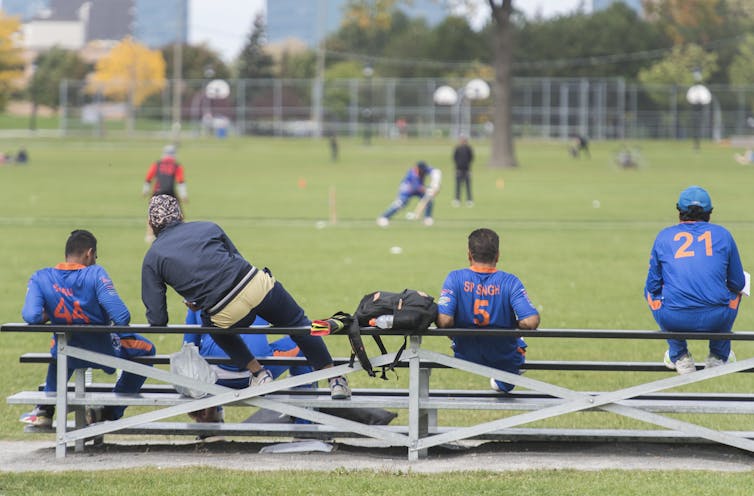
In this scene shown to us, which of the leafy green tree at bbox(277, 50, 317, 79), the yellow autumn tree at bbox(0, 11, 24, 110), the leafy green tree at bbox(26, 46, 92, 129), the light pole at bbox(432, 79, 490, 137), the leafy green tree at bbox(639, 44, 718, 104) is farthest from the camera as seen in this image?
the leafy green tree at bbox(277, 50, 317, 79)

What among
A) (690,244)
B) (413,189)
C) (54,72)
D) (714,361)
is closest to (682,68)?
(54,72)

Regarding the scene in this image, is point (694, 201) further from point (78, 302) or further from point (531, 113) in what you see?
point (531, 113)

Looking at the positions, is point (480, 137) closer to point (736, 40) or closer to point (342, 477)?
point (736, 40)

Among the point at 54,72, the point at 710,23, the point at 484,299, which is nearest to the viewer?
the point at 484,299

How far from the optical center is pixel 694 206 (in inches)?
307

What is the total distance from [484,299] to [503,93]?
52424 millimetres

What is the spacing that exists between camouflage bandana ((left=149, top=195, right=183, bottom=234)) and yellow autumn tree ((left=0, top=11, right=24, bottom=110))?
323 ft

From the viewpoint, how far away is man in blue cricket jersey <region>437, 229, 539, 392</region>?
7508 millimetres

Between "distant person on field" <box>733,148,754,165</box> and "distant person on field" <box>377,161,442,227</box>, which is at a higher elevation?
"distant person on field" <box>733,148,754,165</box>

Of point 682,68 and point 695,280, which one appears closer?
point 695,280

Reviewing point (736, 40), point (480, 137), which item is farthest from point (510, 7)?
point (736, 40)

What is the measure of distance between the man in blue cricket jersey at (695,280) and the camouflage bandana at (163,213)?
3.07m

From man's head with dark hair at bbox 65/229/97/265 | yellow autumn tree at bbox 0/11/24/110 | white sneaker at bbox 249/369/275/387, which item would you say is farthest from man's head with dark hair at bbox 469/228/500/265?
yellow autumn tree at bbox 0/11/24/110

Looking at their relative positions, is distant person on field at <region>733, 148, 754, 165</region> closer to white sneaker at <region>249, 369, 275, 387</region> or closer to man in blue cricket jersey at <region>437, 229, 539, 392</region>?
man in blue cricket jersey at <region>437, 229, 539, 392</region>
